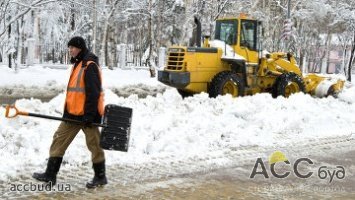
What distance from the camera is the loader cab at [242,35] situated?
15.9 m

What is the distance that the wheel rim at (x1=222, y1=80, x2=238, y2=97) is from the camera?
51.8 feet

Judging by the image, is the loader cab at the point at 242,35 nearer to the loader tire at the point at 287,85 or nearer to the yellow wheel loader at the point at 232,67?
the yellow wheel loader at the point at 232,67

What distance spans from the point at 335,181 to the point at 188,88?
8.60 meters

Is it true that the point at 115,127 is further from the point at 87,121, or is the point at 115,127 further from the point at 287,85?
the point at 287,85

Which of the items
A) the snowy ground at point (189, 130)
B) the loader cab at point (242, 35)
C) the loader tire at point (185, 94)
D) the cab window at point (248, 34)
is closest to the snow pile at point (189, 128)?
the snowy ground at point (189, 130)

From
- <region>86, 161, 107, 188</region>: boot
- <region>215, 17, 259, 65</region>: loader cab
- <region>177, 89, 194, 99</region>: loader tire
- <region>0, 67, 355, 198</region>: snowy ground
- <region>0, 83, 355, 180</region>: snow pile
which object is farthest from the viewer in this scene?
<region>177, 89, 194, 99</region>: loader tire

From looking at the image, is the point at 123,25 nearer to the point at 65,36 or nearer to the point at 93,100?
the point at 65,36

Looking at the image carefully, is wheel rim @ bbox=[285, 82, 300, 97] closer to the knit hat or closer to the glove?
the knit hat

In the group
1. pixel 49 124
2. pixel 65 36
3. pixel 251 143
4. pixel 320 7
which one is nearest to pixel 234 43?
pixel 251 143

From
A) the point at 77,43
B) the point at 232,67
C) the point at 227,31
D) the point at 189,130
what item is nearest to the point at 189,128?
the point at 189,130

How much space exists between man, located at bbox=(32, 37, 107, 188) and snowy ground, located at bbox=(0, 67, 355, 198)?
32.4 inches

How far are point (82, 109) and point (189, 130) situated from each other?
4106 mm

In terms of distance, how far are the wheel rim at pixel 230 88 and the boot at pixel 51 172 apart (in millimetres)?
10038

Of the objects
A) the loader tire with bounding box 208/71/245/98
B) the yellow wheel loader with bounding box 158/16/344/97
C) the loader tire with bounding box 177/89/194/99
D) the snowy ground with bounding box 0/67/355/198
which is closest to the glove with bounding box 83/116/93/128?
the snowy ground with bounding box 0/67/355/198
